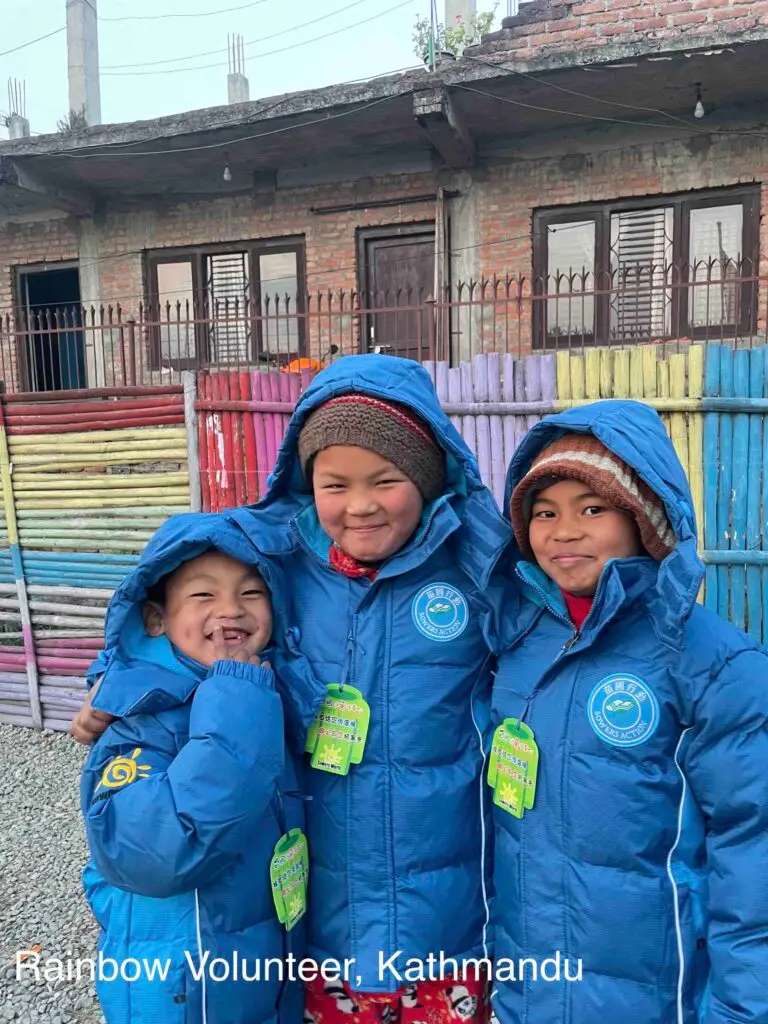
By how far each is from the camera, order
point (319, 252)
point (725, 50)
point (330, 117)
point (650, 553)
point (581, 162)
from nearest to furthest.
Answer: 1. point (650, 553)
2. point (725, 50)
3. point (330, 117)
4. point (581, 162)
5. point (319, 252)

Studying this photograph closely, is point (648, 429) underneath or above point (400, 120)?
underneath

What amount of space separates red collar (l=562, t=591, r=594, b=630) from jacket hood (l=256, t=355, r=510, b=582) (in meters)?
0.18

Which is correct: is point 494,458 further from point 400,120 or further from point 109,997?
point 400,120

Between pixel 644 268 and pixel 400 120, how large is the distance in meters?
3.01

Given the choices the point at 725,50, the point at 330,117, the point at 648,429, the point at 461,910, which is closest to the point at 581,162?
the point at 725,50

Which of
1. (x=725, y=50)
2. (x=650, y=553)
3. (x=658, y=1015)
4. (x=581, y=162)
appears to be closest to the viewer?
(x=658, y=1015)

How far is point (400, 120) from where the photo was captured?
24.6ft

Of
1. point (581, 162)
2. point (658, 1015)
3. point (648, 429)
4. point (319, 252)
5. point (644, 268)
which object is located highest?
point (581, 162)

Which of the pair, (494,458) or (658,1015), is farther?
(494,458)

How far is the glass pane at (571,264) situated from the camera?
799 cm

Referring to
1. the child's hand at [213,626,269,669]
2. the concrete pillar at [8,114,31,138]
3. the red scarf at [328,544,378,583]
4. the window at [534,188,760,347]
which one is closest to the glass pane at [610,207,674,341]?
the window at [534,188,760,347]

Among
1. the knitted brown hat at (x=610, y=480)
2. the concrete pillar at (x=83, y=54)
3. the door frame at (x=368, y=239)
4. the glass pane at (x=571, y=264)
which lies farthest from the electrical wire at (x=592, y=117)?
the concrete pillar at (x=83, y=54)

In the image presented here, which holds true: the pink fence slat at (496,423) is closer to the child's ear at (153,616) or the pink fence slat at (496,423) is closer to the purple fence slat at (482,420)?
the purple fence slat at (482,420)

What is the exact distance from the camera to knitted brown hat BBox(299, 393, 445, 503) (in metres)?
1.52
